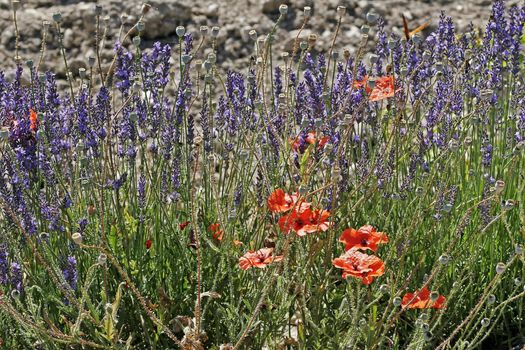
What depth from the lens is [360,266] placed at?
8.91 ft

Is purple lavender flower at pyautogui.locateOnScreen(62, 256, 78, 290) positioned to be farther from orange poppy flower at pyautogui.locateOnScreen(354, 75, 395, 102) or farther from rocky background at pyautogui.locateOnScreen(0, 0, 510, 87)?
rocky background at pyautogui.locateOnScreen(0, 0, 510, 87)

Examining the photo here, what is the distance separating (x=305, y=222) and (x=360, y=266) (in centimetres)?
23

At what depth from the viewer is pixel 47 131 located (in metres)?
3.14

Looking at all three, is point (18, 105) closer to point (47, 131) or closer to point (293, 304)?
point (47, 131)

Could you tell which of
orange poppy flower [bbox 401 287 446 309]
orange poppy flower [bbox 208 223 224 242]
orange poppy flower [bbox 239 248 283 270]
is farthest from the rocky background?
orange poppy flower [bbox 401 287 446 309]

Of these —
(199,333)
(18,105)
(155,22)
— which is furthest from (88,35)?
(199,333)

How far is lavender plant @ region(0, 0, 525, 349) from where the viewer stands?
2.87 metres

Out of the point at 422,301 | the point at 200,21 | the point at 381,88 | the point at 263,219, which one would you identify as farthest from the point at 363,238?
the point at 200,21

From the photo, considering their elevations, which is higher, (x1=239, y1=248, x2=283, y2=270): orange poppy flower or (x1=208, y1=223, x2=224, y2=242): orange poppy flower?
(x1=239, y1=248, x2=283, y2=270): orange poppy flower

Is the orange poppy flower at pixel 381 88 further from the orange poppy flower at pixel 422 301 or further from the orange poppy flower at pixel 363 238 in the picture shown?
the orange poppy flower at pixel 422 301

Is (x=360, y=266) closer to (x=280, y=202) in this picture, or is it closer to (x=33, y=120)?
(x=280, y=202)

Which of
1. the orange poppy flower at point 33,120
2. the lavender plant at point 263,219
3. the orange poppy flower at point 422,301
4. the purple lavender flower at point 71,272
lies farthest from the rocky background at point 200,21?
the orange poppy flower at point 422,301

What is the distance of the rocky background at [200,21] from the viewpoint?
6297mm

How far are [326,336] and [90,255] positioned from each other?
0.84 meters
